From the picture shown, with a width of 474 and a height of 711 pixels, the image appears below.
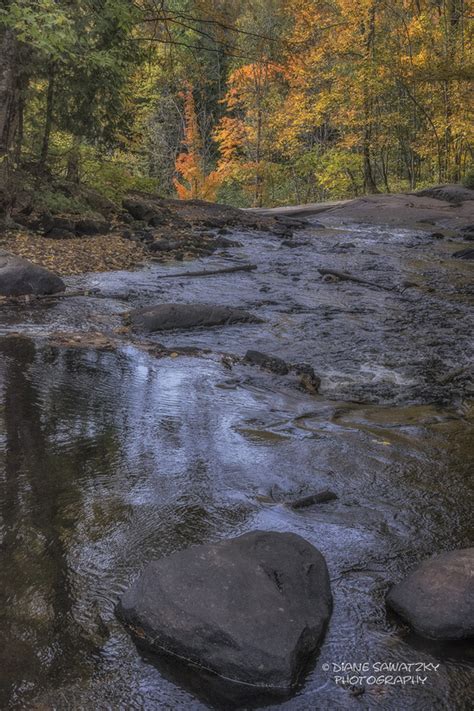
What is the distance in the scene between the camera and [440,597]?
2771 mm

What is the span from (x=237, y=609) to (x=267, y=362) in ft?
13.4

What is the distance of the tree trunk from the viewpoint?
11.0 metres

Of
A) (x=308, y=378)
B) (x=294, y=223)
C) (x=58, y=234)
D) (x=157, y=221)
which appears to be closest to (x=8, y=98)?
(x=58, y=234)

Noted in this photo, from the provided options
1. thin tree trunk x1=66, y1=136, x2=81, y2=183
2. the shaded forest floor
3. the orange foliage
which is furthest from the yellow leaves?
the orange foliage

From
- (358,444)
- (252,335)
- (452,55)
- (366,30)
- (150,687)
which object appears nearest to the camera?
(150,687)

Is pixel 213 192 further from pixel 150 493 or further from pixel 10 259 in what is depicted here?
pixel 150 493

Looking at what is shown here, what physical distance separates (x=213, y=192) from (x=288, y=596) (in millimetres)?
28051

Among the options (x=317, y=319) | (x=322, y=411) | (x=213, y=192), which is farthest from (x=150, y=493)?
(x=213, y=192)

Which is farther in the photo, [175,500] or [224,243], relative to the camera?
[224,243]

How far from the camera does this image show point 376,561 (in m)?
3.26

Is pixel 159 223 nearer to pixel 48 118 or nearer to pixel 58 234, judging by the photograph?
pixel 48 118

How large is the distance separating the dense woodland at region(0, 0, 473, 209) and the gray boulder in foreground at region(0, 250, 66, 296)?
9.29 ft

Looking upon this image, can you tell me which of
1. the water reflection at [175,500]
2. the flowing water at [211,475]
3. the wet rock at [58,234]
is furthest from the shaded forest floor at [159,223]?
the water reflection at [175,500]

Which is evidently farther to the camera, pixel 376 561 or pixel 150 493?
pixel 150 493
